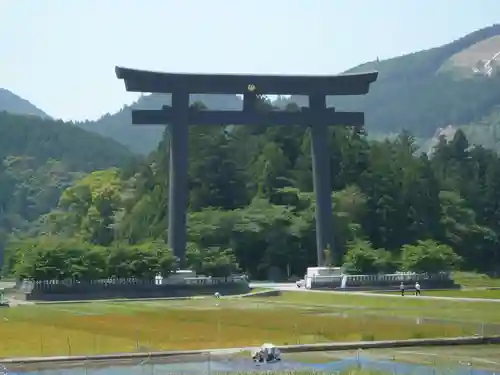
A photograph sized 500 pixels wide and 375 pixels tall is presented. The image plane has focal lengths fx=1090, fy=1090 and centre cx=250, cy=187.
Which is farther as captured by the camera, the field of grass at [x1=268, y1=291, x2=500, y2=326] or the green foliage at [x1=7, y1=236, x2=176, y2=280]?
the green foliage at [x1=7, y1=236, x2=176, y2=280]

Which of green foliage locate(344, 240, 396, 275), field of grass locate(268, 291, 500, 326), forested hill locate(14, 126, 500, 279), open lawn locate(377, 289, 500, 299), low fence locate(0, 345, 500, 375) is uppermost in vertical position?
forested hill locate(14, 126, 500, 279)

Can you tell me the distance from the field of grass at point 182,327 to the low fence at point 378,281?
15.2 m

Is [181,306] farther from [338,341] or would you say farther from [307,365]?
[307,365]

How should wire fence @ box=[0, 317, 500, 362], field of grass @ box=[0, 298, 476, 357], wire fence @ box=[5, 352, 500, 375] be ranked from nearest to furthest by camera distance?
wire fence @ box=[5, 352, 500, 375], wire fence @ box=[0, 317, 500, 362], field of grass @ box=[0, 298, 476, 357]

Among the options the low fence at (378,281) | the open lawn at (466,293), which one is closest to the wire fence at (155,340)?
the open lawn at (466,293)

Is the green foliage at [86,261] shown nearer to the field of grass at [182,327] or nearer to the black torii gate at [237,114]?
the black torii gate at [237,114]

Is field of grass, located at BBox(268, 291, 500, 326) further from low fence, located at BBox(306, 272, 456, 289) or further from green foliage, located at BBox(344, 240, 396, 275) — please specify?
green foliage, located at BBox(344, 240, 396, 275)

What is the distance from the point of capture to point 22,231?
18412cm

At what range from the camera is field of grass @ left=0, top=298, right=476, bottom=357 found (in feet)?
122

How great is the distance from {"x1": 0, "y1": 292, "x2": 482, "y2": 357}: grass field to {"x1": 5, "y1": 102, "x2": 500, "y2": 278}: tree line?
27.0 m

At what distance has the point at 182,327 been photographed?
1725 inches

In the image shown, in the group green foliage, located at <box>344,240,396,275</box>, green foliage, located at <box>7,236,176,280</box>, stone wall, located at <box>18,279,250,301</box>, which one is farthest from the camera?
green foliage, located at <box>344,240,396,275</box>

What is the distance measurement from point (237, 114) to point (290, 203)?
2303 cm

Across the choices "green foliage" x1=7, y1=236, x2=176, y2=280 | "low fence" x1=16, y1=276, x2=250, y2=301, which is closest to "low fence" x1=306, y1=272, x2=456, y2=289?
"low fence" x1=16, y1=276, x2=250, y2=301
